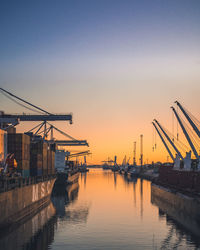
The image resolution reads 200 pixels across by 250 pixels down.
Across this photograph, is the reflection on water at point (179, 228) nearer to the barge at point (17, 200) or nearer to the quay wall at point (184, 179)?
the quay wall at point (184, 179)

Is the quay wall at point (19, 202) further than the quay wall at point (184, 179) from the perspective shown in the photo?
No

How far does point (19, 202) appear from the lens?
46562 millimetres

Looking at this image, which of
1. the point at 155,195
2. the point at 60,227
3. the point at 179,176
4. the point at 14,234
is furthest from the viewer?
the point at 155,195

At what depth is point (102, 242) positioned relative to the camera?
1427 inches

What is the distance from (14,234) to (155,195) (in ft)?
163

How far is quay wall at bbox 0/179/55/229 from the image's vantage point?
127 feet

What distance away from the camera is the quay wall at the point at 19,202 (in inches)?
1518

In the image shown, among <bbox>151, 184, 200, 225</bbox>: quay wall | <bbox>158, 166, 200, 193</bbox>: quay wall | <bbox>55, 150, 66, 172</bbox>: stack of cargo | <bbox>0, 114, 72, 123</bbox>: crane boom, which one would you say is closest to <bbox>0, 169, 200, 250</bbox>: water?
<bbox>151, 184, 200, 225</bbox>: quay wall

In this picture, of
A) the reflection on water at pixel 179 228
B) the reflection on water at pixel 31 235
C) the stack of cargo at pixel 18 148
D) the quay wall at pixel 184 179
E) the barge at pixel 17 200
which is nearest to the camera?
the reflection on water at pixel 31 235

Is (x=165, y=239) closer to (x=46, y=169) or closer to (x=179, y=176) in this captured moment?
(x=179, y=176)

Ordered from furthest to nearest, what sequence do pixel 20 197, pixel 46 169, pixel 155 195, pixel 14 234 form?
pixel 46 169, pixel 155 195, pixel 20 197, pixel 14 234

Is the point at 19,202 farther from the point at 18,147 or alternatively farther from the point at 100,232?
the point at 18,147

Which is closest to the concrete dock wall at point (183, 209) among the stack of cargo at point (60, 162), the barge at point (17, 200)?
the barge at point (17, 200)

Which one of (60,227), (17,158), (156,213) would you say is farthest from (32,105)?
(60,227)
